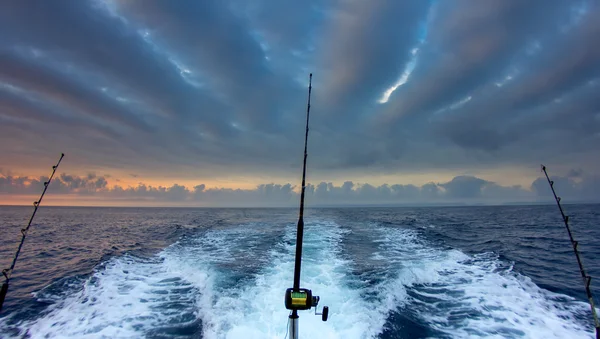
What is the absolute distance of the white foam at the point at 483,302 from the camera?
252 inches

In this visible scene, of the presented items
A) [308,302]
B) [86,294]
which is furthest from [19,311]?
[308,302]

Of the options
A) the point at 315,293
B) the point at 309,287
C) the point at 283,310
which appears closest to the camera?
the point at 283,310

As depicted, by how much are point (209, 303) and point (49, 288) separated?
636cm

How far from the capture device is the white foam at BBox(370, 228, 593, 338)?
21.0 feet

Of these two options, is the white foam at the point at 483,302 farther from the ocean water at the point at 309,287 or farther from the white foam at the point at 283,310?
the white foam at the point at 283,310

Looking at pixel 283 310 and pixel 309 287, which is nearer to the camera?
pixel 283 310

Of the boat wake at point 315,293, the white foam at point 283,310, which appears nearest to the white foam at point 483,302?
the boat wake at point 315,293

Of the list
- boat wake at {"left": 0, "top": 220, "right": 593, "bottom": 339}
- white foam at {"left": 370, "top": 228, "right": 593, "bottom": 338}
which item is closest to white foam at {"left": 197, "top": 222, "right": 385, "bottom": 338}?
boat wake at {"left": 0, "top": 220, "right": 593, "bottom": 339}

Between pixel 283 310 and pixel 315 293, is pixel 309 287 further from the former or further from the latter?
pixel 283 310

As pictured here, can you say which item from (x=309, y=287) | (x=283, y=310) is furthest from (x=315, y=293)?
(x=283, y=310)

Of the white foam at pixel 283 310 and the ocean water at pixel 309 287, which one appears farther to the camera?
the ocean water at pixel 309 287

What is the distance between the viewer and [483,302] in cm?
786

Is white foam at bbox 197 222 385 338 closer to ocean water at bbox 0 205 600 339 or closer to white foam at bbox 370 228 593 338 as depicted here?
ocean water at bbox 0 205 600 339

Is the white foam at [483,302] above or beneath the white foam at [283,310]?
above
